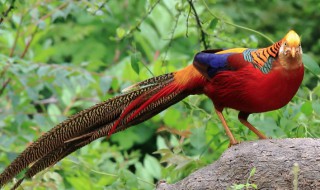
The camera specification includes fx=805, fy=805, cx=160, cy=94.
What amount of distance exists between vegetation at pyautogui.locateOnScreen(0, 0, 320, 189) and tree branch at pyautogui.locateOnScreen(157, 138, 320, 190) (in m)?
0.71

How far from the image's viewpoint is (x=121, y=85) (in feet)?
17.1

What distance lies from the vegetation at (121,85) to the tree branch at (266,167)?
2.32 ft

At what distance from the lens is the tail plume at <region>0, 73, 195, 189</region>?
3.83 metres

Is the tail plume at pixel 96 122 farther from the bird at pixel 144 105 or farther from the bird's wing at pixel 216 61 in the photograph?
the bird's wing at pixel 216 61

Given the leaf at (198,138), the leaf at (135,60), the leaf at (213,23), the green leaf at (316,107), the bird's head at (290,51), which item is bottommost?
the leaf at (198,138)

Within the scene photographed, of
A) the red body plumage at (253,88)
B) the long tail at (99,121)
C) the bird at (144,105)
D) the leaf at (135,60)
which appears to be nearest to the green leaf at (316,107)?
the bird at (144,105)

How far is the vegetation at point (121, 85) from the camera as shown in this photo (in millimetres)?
4344

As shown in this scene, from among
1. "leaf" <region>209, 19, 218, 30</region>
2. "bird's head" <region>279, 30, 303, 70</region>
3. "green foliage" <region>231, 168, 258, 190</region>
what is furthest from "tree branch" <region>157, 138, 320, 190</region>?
"leaf" <region>209, 19, 218, 30</region>

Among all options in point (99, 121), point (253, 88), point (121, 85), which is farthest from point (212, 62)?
point (121, 85)

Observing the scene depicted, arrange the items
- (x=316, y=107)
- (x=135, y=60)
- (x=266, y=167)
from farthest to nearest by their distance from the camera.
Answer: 1. (x=135, y=60)
2. (x=316, y=107)
3. (x=266, y=167)

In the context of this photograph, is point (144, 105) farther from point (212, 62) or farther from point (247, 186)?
point (247, 186)

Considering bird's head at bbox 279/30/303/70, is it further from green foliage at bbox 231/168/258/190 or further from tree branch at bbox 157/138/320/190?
green foliage at bbox 231/168/258/190

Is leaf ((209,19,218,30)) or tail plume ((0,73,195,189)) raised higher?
leaf ((209,19,218,30))

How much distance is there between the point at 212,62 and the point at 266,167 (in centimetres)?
70
